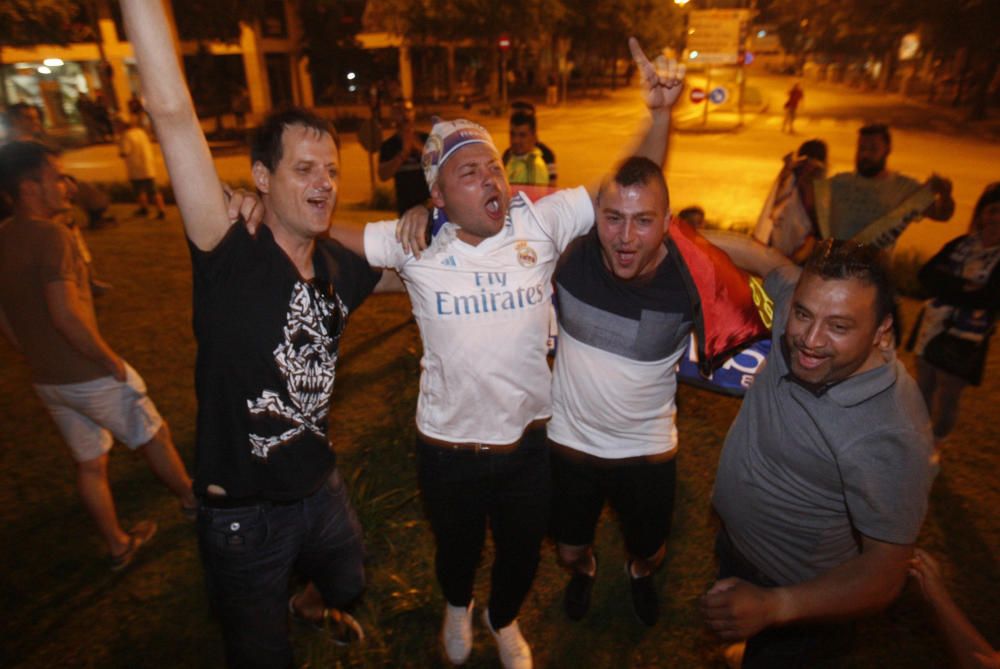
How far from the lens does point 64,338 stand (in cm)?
312

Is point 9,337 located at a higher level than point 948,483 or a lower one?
higher

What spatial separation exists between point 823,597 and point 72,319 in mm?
3380

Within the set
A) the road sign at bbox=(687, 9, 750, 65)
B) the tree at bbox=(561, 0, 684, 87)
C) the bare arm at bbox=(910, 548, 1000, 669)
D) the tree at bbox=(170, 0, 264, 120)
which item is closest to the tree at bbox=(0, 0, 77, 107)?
the tree at bbox=(170, 0, 264, 120)

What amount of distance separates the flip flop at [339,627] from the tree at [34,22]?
29074 mm

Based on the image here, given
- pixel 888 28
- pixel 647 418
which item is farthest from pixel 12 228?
pixel 888 28

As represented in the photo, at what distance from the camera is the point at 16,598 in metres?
3.53

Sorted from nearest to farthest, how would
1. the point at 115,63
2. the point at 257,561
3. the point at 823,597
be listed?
1. the point at 823,597
2. the point at 257,561
3. the point at 115,63

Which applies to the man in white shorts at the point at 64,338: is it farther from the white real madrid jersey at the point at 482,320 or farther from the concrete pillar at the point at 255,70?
the concrete pillar at the point at 255,70

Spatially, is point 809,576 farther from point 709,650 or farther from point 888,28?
point 888,28

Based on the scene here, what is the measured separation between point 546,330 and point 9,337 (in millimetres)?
3094

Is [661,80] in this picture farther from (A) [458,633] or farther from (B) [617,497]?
(A) [458,633]

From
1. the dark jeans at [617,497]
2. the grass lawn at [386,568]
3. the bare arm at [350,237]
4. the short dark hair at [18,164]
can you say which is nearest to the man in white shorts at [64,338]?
the short dark hair at [18,164]

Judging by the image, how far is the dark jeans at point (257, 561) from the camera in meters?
2.26

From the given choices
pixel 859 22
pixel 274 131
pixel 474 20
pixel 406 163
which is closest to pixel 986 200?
pixel 274 131
